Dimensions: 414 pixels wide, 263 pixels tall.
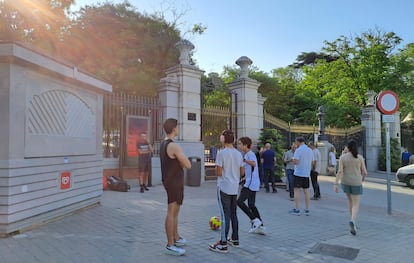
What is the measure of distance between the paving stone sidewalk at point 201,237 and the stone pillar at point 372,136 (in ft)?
38.8

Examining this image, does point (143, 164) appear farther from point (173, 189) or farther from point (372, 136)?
point (372, 136)

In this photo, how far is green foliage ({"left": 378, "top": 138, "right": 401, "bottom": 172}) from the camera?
62.5ft

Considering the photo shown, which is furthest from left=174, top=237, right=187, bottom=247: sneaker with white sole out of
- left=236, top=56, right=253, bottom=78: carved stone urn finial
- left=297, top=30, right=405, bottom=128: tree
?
left=297, top=30, right=405, bottom=128: tree

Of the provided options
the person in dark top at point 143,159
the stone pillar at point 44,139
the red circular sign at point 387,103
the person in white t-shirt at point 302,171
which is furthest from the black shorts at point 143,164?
the red circular sign at point 387,103

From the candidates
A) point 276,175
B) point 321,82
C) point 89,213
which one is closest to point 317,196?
point 276,175

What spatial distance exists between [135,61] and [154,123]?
950cm

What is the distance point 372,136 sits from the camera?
64.1 ft

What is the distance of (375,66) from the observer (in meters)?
24.1

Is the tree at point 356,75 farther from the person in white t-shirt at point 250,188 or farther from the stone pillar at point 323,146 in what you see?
the person in white t-shirt at point 250,188

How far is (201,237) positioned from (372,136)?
55.8ft

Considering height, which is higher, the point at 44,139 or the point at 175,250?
the point at 44,139

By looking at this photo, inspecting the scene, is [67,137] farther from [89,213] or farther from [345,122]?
[345,122]

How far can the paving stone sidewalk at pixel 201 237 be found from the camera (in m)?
4.61

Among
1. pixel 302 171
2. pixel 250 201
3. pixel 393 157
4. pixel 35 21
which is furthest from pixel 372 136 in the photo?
pixel 35 21
